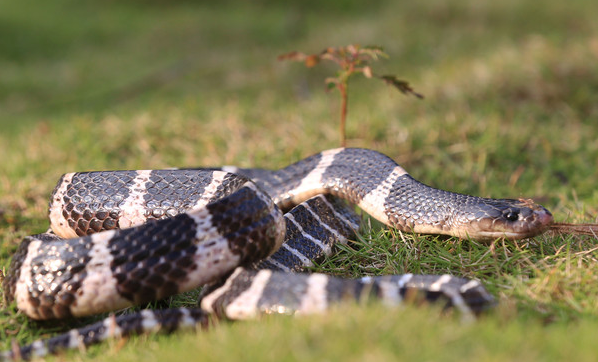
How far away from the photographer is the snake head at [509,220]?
13.5ft

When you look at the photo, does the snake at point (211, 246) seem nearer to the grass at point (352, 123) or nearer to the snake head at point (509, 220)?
the snake head at point (509, 220)

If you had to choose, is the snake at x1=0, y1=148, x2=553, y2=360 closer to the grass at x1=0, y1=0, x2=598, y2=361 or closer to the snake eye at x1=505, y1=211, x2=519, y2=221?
the snake eye at x1=505, y1=211, x2=519, y2=221

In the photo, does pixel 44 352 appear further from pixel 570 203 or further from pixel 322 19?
pixel 322 19

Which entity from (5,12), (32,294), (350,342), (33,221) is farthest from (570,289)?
(5,12)

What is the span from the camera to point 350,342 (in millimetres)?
2604

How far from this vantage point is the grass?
9.37 ft

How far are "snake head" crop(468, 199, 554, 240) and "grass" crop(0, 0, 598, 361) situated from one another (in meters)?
0.10

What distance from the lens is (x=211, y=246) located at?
369 centimetres

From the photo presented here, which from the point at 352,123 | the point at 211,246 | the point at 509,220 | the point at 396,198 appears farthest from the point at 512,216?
the point at 352,123

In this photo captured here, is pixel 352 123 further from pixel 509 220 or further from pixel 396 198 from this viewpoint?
pixel 509 220

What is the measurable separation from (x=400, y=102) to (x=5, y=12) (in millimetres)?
10432

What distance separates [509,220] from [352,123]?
352 centimetres

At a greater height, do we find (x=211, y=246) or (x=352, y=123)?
(x=211, y=246)

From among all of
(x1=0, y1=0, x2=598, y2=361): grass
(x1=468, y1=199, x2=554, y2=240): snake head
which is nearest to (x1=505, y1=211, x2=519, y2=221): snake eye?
(x1=468, y1=199, x2=554, y2=240): snake head
